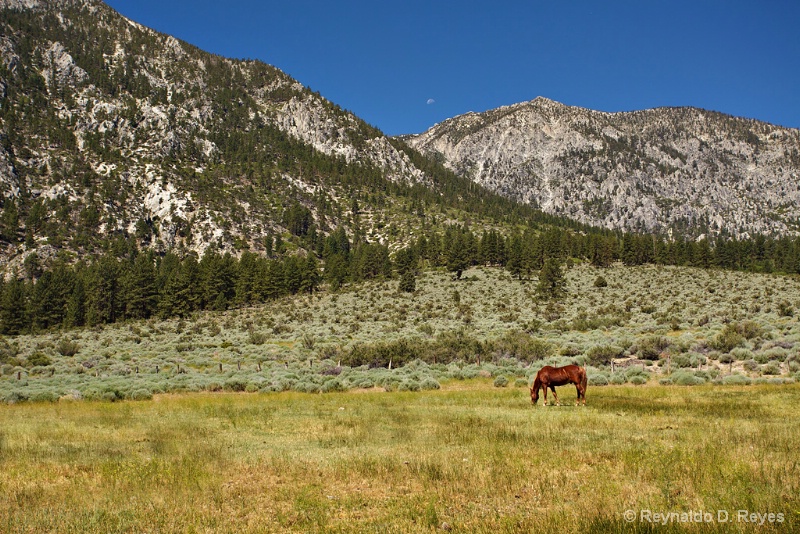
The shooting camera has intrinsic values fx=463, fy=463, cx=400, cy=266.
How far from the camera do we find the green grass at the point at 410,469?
7.41 metres

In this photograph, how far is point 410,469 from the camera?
9898mm

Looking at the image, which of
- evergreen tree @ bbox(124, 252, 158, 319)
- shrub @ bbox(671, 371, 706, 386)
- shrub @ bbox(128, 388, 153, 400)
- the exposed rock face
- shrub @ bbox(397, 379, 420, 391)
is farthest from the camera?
the exposed rock face

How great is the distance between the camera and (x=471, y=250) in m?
122

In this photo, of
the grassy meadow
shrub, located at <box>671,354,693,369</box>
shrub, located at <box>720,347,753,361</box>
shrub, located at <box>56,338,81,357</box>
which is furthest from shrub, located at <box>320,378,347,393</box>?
shrub, located at <box>56,338,81,357</box>

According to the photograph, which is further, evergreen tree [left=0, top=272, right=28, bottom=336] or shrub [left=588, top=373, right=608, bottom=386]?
evergreen tree [left=0, top=272, right=28, bottom=336]

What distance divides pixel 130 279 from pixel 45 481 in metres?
91.8

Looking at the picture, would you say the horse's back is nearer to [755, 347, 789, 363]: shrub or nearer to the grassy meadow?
the grassy meadow

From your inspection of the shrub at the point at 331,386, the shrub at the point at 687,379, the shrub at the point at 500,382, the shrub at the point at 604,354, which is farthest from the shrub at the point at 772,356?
the shrub at the point at 331,386

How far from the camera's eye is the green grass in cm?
741

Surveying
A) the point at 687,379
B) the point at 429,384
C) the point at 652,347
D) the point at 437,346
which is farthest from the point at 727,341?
the point at 429,384

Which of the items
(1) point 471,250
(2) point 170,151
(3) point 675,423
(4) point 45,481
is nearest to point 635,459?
(3) point 675,423

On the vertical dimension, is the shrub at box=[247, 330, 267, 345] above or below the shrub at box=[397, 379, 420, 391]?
above

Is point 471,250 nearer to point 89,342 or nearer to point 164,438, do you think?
point 89,342

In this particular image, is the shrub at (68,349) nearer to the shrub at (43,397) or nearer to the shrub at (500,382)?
the shrub at (43,397)
